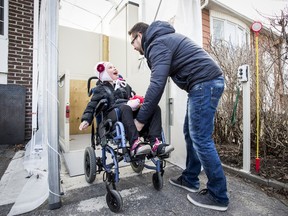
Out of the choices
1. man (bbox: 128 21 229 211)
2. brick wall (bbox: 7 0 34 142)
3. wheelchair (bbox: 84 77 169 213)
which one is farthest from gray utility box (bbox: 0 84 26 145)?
man (bbox: 128 21 229 211)

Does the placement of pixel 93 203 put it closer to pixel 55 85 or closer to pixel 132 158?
pixel 132 158

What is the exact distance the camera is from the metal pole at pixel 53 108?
4.40 ft

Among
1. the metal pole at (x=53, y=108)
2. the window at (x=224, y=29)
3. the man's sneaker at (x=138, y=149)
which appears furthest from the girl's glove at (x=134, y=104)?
the window at (x=224, y=29)

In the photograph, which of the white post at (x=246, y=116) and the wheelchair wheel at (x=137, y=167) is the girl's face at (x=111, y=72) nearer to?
the wheelchair wheel at (x=137, y=167)

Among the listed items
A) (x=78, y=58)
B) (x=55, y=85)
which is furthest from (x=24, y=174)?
(x=78, y=58)

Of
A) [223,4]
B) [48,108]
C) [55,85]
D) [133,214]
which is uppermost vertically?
[223,4]

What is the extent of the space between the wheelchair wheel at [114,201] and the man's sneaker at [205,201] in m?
0.57

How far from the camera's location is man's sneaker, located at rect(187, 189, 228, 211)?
51.9 inches

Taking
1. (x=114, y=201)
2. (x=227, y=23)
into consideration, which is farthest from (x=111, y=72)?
(x=227, y=23)

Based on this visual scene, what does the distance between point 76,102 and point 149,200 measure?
3.42 meters

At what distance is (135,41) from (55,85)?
0.74 meters

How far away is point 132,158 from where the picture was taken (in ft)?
4.33

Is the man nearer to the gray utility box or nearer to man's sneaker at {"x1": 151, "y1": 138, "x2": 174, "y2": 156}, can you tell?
man's sneaker at {"x1": 151, "y1": 138, "x2": 174, "y2": 156}

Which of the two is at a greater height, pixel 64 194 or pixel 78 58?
pixel 78 58
